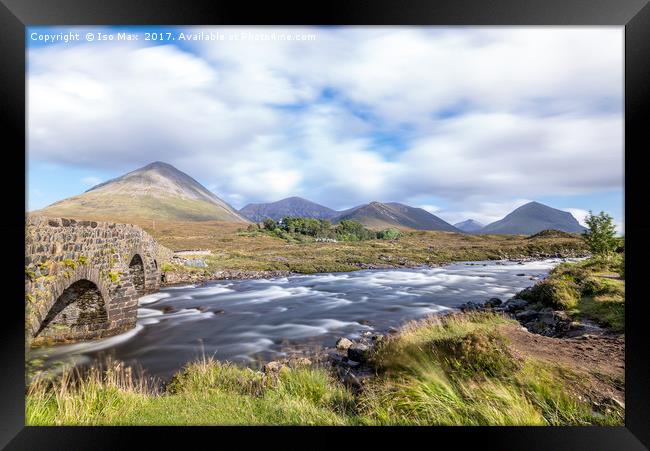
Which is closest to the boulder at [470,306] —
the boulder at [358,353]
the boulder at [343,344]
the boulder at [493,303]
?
the boulder at [493,303]

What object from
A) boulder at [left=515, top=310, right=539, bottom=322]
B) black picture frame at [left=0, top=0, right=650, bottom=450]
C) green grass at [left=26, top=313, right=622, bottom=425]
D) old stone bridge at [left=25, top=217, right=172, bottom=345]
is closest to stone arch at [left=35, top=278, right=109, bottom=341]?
old stone bridge at [left=25, top=217, right=172, bottom=345]

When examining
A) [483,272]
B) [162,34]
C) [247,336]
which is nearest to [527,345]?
[247,336]

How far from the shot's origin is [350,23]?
3574 millimetres

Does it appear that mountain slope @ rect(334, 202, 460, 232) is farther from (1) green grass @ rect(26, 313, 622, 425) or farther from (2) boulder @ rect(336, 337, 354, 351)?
(1) green grass @ rect(26, 313, 622, 425)

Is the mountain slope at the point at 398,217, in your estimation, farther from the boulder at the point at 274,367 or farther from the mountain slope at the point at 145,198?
the boulder at the point at 274,367

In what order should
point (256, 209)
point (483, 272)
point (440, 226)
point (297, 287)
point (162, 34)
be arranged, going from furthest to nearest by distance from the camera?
point (483, 272) → point (297, 287) → point (256, 209) → point (440, 226) → point (162, 34)

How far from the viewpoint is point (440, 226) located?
8.20m

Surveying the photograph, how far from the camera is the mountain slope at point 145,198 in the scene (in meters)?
7.50

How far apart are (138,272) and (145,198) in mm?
2301

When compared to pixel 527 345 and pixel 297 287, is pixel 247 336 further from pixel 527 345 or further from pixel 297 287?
pixel 527 345

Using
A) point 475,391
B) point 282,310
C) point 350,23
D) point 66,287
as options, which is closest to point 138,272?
point 66,287

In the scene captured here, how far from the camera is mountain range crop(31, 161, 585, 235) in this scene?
645cm

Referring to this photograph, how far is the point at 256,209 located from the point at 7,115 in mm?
6911

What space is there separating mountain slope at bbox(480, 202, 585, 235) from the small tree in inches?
10.5
